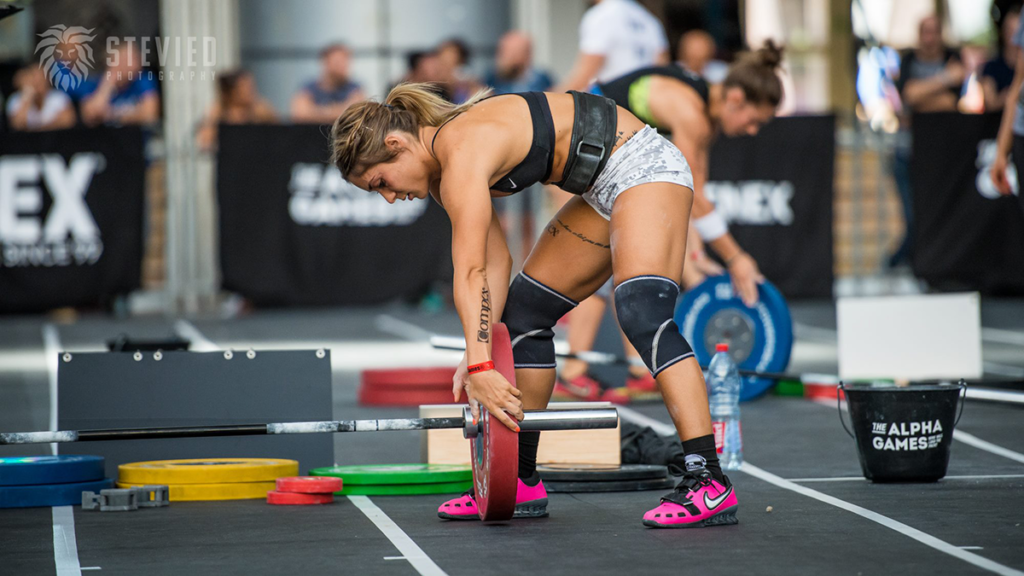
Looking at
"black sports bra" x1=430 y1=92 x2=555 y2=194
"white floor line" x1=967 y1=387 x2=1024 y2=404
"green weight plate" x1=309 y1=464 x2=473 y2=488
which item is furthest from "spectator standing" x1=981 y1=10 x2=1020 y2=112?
"black sports bra" x1=430 y1=92 x2=555 y2=194

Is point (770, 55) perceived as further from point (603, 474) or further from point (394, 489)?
point (394, 489)

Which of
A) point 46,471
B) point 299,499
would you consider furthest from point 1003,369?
point 46,471

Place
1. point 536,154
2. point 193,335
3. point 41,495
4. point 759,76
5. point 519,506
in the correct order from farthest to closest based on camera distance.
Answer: point 193,335 → point 759,76 → point 41,495 → point 519,506 → point 536,154

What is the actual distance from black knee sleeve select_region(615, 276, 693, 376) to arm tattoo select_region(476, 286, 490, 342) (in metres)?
0.39

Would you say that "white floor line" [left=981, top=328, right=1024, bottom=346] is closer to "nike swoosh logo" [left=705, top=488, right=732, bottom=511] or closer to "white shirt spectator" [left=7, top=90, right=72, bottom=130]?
"nike swoosh logo" [left=705, top=488, right=732, bottom=511]

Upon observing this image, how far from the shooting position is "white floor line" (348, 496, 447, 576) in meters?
3.38

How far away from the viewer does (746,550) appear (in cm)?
352

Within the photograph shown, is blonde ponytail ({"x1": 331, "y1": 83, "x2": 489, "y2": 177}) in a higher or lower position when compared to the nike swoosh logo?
higher

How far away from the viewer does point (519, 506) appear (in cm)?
414

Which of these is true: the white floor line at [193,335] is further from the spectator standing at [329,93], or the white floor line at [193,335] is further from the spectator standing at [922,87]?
the spectator standing at [922,87]

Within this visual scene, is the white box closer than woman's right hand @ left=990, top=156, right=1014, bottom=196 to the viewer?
No

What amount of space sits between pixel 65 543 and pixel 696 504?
5.59 ft

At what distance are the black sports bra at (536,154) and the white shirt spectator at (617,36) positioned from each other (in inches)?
166

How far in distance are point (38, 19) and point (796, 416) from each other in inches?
467
